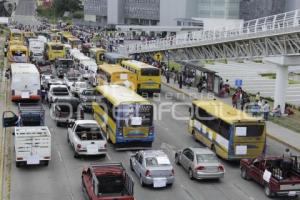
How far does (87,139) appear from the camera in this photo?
27.5m

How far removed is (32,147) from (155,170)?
217 inches

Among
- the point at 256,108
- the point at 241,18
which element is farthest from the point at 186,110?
the point at 241,18

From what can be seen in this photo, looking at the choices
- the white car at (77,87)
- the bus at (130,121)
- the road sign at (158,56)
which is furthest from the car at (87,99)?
the road sign at (158,56)

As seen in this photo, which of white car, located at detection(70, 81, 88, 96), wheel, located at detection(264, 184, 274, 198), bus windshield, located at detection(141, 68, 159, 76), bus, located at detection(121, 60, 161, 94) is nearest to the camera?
wheel, located at detection(264, 184, 274, 198)

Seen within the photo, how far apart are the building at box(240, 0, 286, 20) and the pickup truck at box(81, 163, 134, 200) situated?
380 ft

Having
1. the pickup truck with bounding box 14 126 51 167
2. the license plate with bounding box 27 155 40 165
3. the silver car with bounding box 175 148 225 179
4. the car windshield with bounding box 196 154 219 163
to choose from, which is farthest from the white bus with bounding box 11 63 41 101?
the car windshield with bounding box 196 154 219 163

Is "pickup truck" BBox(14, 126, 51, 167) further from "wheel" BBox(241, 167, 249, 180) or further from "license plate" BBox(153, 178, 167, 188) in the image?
"wheel" BBox(241, 167, 249, 180)

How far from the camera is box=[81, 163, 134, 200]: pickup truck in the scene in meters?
19.7

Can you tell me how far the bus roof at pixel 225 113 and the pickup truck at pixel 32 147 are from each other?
8.48 metres

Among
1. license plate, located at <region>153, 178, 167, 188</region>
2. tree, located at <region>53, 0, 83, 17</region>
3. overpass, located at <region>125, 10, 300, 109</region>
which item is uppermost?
tree, located at <region>53, 0, 83, 17</region>

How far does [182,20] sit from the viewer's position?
457 feet

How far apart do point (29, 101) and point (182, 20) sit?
102 metres

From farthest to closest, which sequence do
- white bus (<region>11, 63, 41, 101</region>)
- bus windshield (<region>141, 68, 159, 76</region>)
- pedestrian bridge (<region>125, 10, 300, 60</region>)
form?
bus windshield (<region>141, 68, 159, 76</region>), white bus (<region>11, 63, 41, 101</region>), pedestrian bridge (<region>125, 10, 300, 60</region>)

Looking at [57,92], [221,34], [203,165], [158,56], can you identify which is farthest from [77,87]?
[158,56]
